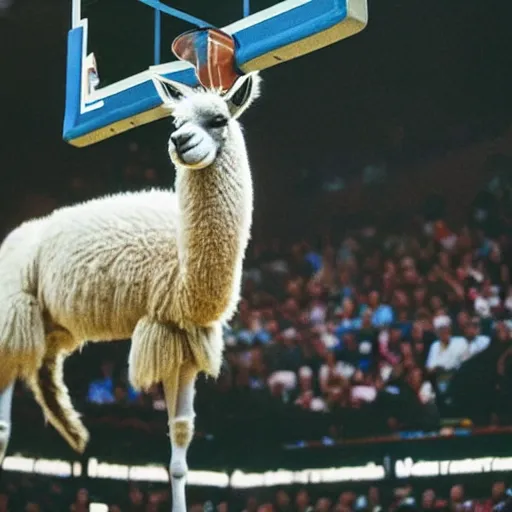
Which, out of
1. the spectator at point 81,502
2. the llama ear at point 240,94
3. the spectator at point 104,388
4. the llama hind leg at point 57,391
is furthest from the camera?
the spectator at point 104,388

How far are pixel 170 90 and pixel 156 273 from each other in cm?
37

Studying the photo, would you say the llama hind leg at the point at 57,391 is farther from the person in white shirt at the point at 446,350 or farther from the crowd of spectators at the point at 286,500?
the person in white shirt at the point at 446,350

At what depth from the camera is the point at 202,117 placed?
1.78m

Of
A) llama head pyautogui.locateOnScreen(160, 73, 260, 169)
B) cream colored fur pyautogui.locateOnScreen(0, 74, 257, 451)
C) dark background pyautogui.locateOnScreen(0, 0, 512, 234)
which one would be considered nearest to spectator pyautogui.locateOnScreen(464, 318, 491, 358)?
dark background pyautogui.locateOnScreen(0, 0, 512, 234)

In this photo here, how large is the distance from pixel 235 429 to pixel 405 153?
90 centimetres

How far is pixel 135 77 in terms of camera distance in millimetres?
2076

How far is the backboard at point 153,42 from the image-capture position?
1.76 m

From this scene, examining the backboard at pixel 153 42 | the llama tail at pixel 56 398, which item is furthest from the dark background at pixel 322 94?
the llama tail at pixel 56 398

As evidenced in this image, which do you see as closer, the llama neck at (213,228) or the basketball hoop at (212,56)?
the llama neck at (213,228)

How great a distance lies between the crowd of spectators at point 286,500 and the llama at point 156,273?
0.42 meters

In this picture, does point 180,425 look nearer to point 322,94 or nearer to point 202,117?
point 202,117

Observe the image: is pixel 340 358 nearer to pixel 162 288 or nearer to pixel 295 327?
pixel 295 327

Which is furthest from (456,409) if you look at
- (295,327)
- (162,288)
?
(162,288)

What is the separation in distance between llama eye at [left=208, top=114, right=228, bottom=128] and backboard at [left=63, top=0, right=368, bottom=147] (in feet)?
0.49
